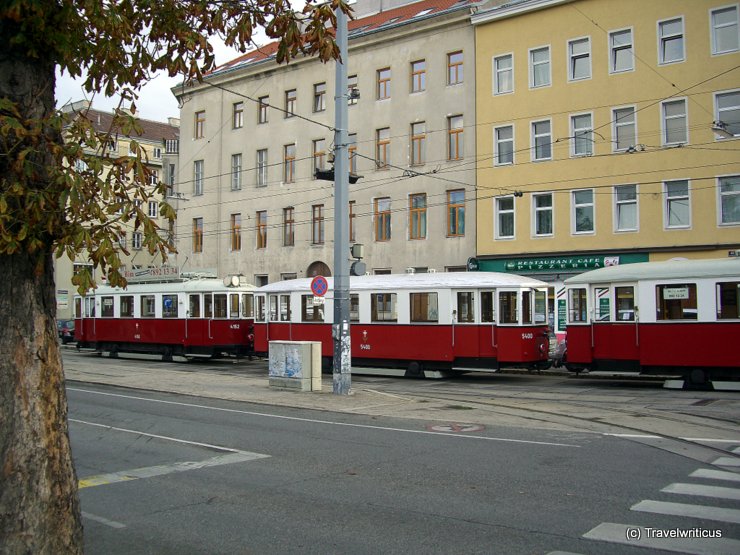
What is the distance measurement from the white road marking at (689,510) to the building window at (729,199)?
23764mm

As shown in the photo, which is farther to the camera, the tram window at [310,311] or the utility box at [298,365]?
the tram window at [310,311]

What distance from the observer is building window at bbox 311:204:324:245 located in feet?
132

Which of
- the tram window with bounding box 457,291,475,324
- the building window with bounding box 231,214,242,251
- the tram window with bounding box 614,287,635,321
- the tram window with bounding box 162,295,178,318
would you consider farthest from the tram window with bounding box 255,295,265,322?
the building window with bounding box 231,214,242,251

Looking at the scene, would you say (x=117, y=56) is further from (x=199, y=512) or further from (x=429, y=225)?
(x=429, y=225)

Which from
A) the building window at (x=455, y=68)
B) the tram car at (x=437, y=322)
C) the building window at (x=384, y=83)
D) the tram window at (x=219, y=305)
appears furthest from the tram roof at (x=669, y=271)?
the building window at (x=384, y=83)

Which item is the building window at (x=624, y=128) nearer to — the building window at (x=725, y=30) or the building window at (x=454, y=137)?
the building window at (x=725, y=30)

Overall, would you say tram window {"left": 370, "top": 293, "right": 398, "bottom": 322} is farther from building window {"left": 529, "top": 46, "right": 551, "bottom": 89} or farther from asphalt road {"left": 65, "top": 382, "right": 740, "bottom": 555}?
building window {"left": 529, "top": 46, "right": 551, "bottom": 89}

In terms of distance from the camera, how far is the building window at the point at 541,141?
3272 centimetres

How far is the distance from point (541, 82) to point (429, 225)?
27.0 ft

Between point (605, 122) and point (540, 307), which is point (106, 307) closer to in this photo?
point (540, 307)

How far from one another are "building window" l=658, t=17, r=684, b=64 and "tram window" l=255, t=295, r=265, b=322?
1830 centimetres

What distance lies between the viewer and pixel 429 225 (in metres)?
36.2

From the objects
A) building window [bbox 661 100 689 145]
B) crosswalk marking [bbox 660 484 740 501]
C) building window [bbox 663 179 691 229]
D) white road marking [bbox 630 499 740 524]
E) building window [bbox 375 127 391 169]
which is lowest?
crosswalk marking [bbox 660 484 740 501]

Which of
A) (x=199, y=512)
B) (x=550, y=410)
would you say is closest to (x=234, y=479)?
(x=199, y=512)
